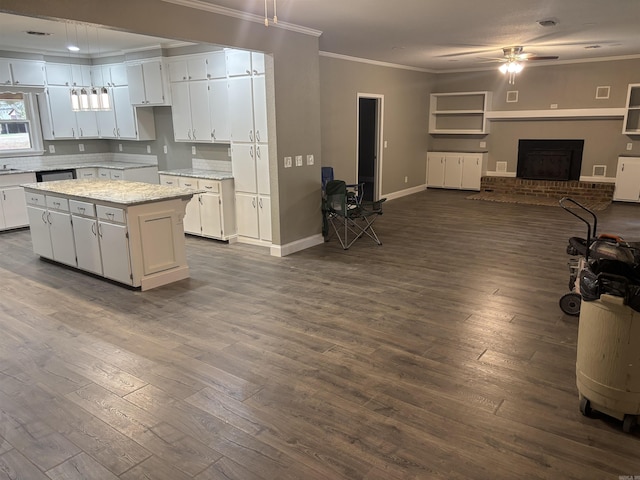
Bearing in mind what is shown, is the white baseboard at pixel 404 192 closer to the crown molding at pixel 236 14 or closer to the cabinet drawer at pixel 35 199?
the crown molding at pixel 236 14

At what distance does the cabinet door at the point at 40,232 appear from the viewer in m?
5.22

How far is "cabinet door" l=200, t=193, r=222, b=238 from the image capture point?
20.0 ft

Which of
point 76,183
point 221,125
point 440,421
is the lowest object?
point 440,421

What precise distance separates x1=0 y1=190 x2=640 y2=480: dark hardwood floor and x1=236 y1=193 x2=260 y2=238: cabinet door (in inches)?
34.4

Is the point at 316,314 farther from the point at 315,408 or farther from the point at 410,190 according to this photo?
the point at 410,190

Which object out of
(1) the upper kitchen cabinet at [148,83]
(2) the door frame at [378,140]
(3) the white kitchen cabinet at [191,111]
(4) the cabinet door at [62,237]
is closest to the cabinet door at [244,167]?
(3) the white kitchen cabinet at [191,111]

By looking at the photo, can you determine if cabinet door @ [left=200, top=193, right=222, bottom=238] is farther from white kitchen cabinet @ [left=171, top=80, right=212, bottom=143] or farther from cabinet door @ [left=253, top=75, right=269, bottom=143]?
cabinet door @ [left=253, top=75, right=269, bottom=143]

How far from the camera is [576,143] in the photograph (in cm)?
905

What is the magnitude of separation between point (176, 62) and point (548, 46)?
17.9 ft

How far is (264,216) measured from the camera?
5.85 m

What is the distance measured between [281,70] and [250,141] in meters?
0.97

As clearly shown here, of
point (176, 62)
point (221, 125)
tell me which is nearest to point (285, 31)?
point (221, 125)

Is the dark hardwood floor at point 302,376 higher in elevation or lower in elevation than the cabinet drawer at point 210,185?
lower

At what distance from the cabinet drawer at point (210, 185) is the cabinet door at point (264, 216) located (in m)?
0.63
